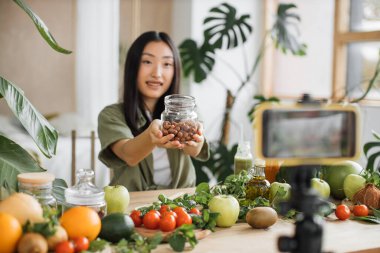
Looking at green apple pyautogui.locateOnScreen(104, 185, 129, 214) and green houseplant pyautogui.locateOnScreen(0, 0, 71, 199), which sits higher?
green houseplant pyautogui.locateOnScreen(0, 0, 71, 199)

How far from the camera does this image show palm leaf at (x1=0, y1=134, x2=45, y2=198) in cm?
161

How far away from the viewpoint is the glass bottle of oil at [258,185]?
1814 millimetres

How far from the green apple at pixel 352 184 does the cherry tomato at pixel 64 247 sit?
3.62 ft

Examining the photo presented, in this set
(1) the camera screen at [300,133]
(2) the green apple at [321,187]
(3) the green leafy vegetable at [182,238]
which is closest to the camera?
(1) the camera screen at [300,133]

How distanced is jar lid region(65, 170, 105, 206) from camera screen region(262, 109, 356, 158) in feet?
2.19

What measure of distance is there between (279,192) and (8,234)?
893 millimetres

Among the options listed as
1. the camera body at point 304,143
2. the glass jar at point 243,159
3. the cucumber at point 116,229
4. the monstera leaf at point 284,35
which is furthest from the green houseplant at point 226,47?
the camera body at point 304,143

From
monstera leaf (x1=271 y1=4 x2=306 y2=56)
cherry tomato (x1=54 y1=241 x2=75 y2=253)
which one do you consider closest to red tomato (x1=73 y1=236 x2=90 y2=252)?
cherry tomato (x1=54 y1=241 x2=75 y2=253)

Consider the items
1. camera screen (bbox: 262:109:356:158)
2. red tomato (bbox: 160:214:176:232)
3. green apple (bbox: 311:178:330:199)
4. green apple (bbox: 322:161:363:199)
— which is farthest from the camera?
green apple (bbox: 322:161:363:199)

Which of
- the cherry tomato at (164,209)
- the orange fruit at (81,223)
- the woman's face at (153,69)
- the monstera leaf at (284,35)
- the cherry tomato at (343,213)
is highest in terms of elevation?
the monstera leaf at (284,35)

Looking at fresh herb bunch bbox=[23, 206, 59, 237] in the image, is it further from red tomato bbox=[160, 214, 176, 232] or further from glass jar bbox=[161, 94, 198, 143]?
glass jar bbox=[161, 94, 198, 143]

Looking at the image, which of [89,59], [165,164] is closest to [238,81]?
[89,59]

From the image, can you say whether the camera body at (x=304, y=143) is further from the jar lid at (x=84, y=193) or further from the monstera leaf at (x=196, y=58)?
the monstera leaf at (x=196, y=58)

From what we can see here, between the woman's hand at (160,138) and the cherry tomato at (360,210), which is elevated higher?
the woman's hand at (160,138)
